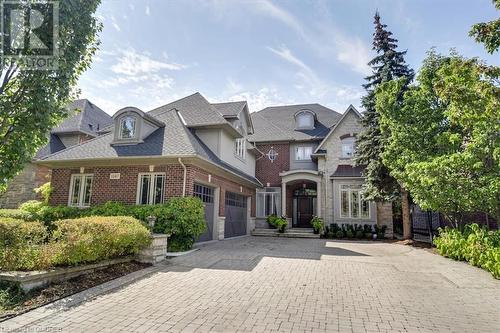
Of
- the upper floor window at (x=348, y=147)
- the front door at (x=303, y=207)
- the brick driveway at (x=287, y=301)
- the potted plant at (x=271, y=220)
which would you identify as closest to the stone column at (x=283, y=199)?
the potted plant at (x=271, y=220)

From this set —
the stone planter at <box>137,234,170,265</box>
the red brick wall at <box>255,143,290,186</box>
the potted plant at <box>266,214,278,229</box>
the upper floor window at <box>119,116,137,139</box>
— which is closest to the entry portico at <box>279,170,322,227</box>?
the potted plant at <box>266,214,278,229</box>

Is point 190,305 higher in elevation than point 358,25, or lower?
lower

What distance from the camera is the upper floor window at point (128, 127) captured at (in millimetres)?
13297

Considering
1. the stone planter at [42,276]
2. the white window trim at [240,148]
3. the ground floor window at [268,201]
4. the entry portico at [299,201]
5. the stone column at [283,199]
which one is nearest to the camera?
the stone planter at [42,276]

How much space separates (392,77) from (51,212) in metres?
18.7

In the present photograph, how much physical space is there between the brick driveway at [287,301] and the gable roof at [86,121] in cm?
1478

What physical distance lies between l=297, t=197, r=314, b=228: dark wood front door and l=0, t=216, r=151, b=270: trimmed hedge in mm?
15901

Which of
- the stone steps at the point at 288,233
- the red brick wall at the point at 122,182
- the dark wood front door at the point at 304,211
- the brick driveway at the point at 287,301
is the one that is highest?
the red brick wall at the point at 122,182

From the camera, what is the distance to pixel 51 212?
12617 millimetres

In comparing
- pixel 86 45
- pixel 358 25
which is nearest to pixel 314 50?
pixel 358 25

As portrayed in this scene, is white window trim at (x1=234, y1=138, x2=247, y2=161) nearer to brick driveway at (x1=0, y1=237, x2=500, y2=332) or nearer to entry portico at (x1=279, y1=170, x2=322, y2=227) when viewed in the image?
entry portico at (x1=279, y1=170, x2=322, y2=227)

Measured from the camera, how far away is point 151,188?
1241 centimetres

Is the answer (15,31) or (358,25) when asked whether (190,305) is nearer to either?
(15,31)

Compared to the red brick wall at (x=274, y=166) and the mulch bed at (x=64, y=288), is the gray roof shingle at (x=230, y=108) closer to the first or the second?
the red brick wall at (x=274, y=166)
